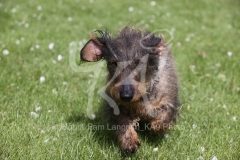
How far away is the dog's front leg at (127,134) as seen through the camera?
400 centimetres

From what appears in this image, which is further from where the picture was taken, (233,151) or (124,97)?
(233,151)

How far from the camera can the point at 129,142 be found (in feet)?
13.2

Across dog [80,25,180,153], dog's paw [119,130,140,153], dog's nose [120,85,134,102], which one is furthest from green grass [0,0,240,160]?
dog's nose [120,85,134,102]

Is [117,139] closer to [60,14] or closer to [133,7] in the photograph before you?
[60,14]

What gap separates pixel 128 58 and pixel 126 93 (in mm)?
461

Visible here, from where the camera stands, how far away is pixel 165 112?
4.43 m

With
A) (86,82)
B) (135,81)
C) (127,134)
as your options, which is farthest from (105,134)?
(86,82)

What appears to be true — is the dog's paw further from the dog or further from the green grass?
the green grass

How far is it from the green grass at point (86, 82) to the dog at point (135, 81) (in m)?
0.24

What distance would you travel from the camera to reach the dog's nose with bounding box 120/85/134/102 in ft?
12.0

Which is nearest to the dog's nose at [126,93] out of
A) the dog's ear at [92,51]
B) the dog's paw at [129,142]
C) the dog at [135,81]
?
the dog at [135,81]

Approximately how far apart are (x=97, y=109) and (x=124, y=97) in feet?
5.63

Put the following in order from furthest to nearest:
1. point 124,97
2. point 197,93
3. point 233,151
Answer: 1. point 197,93
2. point 233,151
3. point 124,97

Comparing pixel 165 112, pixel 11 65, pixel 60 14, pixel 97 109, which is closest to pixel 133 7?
pixel 60 14
